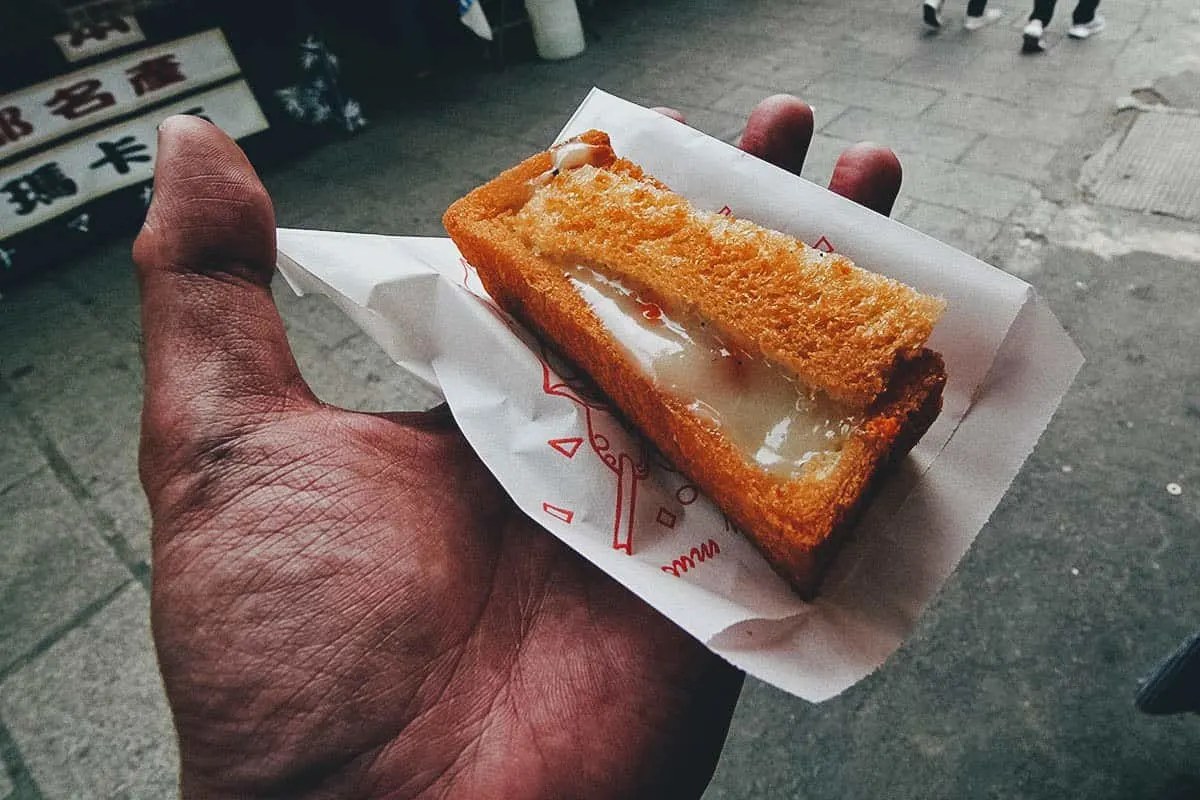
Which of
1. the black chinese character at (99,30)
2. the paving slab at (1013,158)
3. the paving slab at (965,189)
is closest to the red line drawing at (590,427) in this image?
the paving slab at (965,189)

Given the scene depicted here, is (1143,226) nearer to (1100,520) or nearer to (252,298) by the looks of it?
(1100,520)

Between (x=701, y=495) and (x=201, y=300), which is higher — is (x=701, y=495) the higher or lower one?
the lower one

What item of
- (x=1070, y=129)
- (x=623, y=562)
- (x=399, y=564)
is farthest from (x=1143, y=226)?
(x=399, y=564)

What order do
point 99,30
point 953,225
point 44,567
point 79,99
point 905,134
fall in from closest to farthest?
point 44,567, point 953,225, point 99,30, point 79,99, point 905,134

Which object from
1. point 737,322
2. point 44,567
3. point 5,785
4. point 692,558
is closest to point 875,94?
point 737,322

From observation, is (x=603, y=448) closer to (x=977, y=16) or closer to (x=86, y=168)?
(x=86, y=168)

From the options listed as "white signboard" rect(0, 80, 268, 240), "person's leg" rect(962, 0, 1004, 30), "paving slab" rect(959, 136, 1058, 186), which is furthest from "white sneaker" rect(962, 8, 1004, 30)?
"white signboard" rect(0, 80, 268, 240)

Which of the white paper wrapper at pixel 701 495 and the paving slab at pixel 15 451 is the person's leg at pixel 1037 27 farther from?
the paving slab at pixel 15 451
